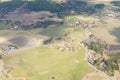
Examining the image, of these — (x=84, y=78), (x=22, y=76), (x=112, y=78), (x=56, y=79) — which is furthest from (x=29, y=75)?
(x=112, y=78)

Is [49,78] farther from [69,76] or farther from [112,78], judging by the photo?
[112,78]

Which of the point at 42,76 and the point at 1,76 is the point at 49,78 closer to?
the point at 42,76

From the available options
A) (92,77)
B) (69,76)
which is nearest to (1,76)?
(69,76)

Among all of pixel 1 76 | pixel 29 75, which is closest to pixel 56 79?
pixel 29 75

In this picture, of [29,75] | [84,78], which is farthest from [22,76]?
[84,78]

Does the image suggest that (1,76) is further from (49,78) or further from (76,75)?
(76,75)

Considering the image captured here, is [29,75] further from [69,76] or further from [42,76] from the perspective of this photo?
[69,76]
